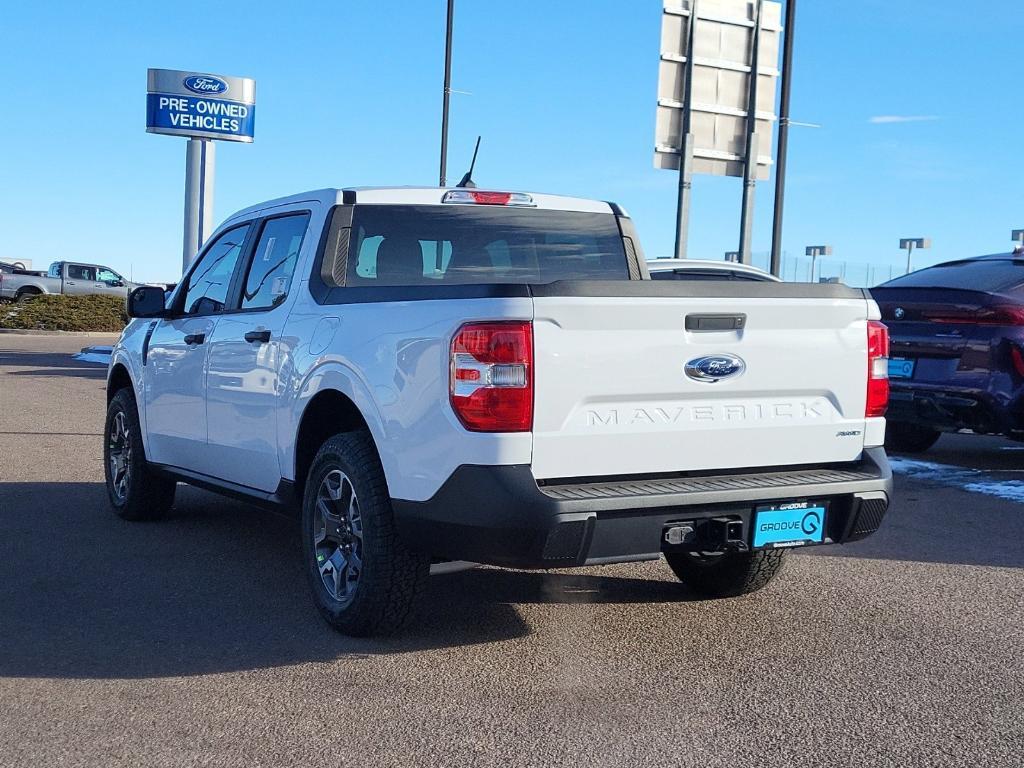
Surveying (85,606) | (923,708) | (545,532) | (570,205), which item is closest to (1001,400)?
(570,205)

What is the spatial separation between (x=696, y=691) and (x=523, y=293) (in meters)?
1.51

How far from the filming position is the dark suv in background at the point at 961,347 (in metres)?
9.26

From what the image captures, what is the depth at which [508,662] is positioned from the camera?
15.3ft

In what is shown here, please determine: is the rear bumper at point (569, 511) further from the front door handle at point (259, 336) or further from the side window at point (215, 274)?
the side window at point (215, 274)

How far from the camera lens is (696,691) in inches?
172

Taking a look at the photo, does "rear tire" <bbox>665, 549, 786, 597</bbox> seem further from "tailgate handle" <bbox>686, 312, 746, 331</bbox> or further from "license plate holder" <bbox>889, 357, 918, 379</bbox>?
"license plate holder" <bbox>889, 357, 918, 379</bbox>

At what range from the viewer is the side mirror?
6.90m

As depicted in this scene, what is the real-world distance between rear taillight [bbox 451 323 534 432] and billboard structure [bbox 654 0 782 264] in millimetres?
12194

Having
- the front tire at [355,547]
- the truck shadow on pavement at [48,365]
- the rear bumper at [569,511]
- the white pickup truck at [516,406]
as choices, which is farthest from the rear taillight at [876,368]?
the truck shadow on pavement at [48,365]

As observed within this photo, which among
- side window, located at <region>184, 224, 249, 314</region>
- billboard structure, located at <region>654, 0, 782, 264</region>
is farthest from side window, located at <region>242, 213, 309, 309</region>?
billboard structure, located at <region>654, 0, 782, 264</region>

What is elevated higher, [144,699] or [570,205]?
[570,205]

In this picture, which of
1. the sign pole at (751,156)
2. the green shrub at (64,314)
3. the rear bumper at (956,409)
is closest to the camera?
the rear bumper at (956,409)

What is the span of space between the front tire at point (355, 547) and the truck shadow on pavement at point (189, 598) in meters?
0.14

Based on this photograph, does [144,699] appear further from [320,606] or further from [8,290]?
[8,290]
